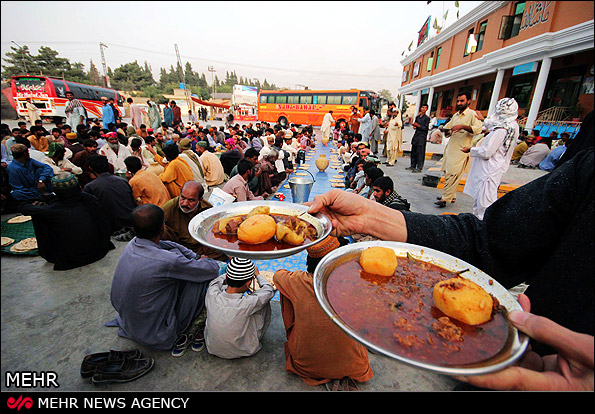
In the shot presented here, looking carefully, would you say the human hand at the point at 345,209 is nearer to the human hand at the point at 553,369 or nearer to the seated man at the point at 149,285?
the human hand at the point at 553,369

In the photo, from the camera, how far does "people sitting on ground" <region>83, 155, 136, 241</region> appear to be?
5184 millimetres

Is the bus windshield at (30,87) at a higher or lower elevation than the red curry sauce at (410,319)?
higher

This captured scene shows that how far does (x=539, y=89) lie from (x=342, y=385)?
16.8m

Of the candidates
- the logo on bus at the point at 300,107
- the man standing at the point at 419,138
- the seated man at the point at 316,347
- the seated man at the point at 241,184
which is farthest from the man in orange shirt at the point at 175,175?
the logo on bus at the point at 300,107

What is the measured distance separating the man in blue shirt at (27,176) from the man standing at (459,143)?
9.26m

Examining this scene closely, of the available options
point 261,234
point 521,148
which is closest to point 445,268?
point 261,234

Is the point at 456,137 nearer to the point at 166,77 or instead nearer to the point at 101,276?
the point at 101,276

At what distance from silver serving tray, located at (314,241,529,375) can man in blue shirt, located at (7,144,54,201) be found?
6.84 metres

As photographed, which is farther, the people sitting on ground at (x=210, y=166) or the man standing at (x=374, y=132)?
the man standing at (x=374, y=132)

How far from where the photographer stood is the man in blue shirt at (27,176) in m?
5.76

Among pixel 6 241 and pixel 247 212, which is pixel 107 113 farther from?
pixel 247 212
